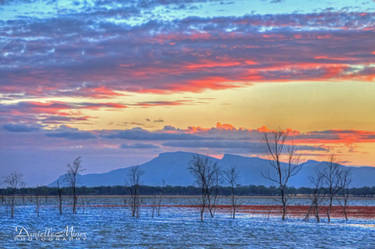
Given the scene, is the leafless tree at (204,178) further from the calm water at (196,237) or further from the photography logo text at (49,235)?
the photography logo text at (49,235)

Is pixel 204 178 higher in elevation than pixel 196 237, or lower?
higher

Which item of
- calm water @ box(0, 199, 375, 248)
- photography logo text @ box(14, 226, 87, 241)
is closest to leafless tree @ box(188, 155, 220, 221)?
calm water @ box(0, 199, 375, 248)

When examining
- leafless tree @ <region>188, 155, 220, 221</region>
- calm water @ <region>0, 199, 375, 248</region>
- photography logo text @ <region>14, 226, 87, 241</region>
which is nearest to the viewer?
calm water @ <region>0, 199, 375, 248</region>

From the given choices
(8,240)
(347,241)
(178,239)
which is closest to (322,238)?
(347,241)

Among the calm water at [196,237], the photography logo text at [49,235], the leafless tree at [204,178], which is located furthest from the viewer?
the leafless tree at [204,178]

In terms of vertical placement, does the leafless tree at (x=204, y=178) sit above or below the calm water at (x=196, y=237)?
above

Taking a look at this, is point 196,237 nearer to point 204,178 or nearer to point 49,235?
point 49,235

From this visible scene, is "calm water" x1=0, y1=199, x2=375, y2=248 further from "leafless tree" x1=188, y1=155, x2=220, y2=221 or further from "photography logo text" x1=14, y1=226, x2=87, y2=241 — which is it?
"leafless tree" x1=188, y1=155, x2=220, y2=221

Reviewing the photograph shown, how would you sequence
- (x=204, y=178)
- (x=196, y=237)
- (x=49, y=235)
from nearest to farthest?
(x=196, y=237)
(x=49, y=235)
(x=204, y=178)

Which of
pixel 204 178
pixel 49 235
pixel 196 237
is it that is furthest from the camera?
pixel 204 178

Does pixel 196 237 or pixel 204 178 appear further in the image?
pixel 204 178

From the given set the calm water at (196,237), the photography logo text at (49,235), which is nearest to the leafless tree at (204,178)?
the calm water at (196,237)

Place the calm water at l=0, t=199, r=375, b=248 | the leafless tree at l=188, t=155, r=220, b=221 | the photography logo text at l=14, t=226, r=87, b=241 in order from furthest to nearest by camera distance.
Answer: the leafless tree at l=188, t=155, r=220, b=221 < the photography logo text at l=14, t=226, r=87, b=241 < the calm water at l=0, t=199, r=375, b=248

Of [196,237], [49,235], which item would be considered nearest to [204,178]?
[196,237]
